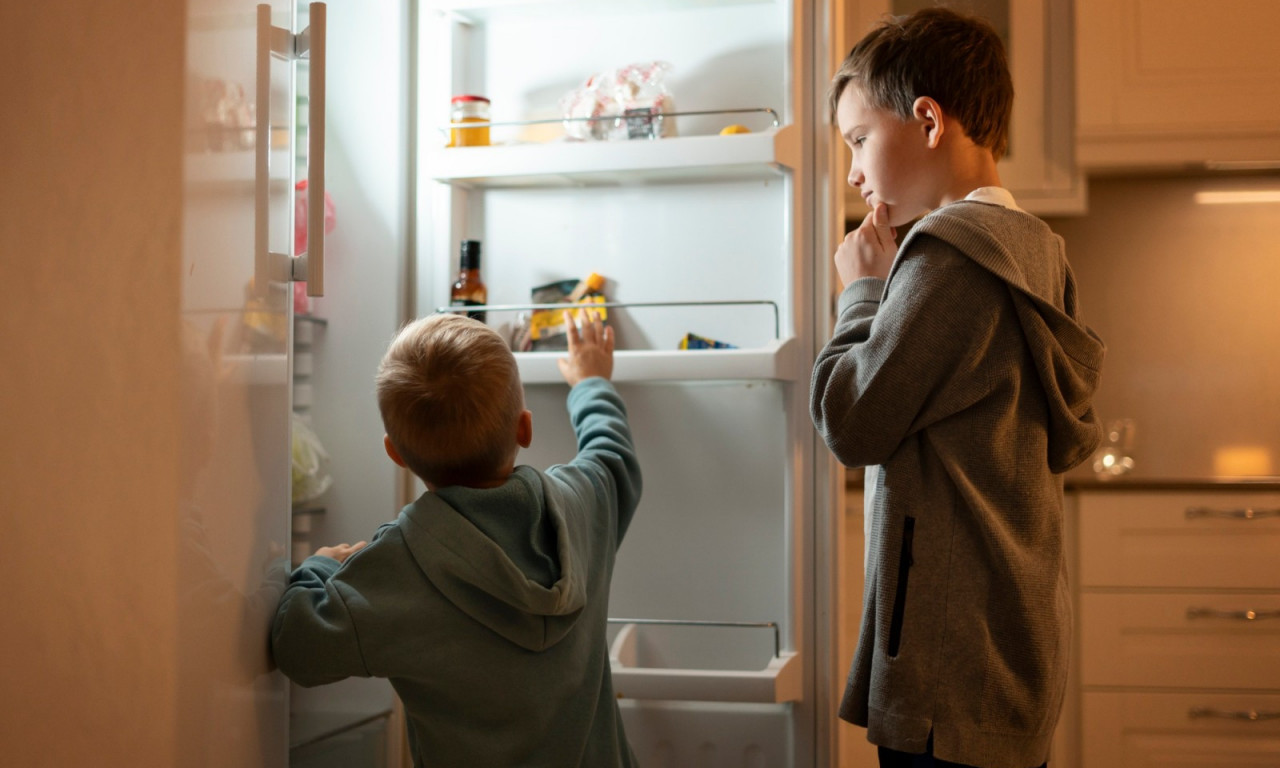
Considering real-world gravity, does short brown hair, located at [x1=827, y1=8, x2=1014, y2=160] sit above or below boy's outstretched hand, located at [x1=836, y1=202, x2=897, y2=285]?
above

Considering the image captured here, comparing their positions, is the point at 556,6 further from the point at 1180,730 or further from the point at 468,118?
the point at 1180,730

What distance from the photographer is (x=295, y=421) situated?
4.57 feet

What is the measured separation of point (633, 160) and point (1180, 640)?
1333mm

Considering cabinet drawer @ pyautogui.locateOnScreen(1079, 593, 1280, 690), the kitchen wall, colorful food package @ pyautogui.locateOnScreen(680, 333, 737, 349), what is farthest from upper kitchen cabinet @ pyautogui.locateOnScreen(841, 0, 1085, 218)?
cabinet drawer @ pyautogui.locateOnScreen(1079, 593, 1280, 690)

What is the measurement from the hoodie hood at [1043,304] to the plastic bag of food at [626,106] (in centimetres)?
57

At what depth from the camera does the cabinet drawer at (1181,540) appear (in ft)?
6.13

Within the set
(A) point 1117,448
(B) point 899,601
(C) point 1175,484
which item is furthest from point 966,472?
(A) point 1117,448

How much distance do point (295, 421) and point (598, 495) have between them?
50 cm

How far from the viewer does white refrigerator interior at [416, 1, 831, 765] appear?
4.46 ft

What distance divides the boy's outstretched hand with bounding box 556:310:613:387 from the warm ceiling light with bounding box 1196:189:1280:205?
1750 millimetres

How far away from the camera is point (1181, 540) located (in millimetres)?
1884

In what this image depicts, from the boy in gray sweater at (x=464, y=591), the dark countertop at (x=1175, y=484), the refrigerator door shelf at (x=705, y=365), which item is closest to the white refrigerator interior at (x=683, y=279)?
the refrigerator door shelf at (x=705, y=365)

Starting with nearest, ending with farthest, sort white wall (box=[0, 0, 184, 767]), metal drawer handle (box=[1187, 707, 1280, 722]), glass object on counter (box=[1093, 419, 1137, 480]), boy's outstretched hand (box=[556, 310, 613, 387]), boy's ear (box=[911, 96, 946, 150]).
Result: white wall (box=[0, 0, 184, 767])
boy's ear (box=[911, 96, 946, 150])
boy's outstretched hand (box=[556, 310, 613, 387])
metal drawer handle (box=[1187, 707, 1280, 722])
glass object on counter (box=[1093, 419, 1137, 480])

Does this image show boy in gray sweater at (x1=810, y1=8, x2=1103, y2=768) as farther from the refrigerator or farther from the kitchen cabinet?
the kitchen cabinet
